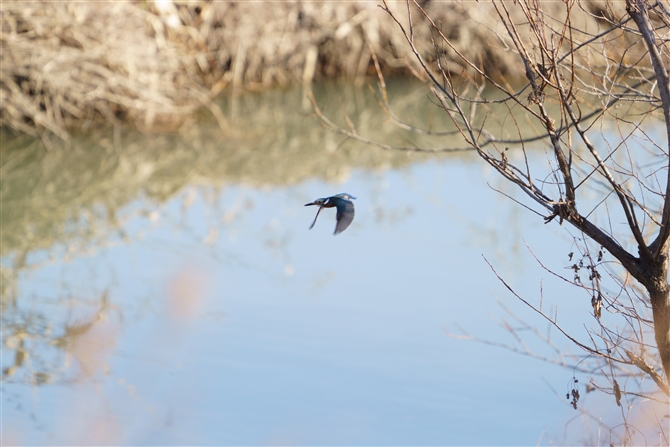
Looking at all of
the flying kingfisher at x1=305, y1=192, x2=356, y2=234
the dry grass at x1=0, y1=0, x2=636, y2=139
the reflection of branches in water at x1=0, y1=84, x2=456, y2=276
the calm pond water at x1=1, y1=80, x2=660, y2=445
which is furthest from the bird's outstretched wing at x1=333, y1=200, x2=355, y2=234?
the reflection of branches in water at x1=0, y1=84, x2=456, y2=276

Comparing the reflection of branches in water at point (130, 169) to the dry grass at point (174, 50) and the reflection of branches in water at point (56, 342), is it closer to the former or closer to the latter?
the dry grass at point (174, 50)

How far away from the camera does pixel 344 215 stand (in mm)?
1897

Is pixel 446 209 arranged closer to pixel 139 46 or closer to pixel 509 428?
pixel 509 428

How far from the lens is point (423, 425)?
2.86 meters

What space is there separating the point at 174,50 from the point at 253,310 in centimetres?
412

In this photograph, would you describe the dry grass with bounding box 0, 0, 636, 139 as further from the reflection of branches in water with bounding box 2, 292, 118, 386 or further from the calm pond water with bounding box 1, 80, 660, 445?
the reflection of branches in water with bounding box 2, 292, 118, 386

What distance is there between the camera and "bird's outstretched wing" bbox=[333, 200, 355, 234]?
1.87 m

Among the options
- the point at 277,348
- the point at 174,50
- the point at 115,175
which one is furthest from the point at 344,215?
the point at 174,50

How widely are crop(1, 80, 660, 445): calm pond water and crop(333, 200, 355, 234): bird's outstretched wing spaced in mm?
1156

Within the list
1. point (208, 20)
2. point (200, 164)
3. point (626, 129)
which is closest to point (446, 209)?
point (626, 129)

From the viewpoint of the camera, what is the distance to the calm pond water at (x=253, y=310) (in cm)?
287

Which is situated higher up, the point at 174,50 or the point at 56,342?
the point at 174,50

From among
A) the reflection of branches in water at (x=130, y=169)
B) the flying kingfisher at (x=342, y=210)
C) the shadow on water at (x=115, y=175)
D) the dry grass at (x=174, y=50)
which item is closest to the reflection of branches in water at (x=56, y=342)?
the shadow on water at (x=115, y=175)

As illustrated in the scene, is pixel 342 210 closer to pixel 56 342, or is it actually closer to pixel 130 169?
pixel 56 342
